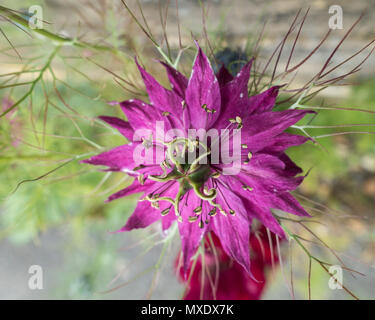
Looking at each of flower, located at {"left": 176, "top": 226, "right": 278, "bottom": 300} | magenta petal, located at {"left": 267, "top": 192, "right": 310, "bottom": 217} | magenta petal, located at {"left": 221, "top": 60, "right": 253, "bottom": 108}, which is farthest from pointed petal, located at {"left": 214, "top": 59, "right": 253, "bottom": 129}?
flower, located at {"left": 176, "top": 226, "right": 278, "bottom": 300}

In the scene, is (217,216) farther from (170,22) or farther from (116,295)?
(116,295)

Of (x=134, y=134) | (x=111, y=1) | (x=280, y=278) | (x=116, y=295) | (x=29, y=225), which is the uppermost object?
(x=111, y=1)

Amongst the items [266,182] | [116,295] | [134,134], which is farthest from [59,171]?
[116,295]

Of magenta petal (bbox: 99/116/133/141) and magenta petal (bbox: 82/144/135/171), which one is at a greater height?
magenta petal (bbox: 99/116/133/141)

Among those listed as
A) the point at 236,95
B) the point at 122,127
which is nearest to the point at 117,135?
the point at 122,127

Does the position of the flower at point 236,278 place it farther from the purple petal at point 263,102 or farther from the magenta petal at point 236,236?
the purple petal at point 263,102

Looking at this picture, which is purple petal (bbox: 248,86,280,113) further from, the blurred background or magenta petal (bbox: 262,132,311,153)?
A: the blurred background
